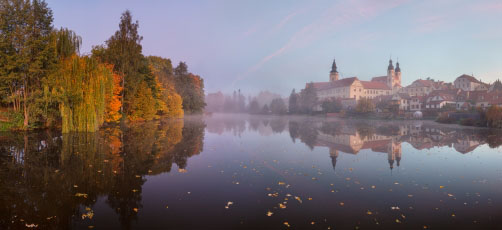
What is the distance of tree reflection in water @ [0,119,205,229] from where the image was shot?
21.2 feet

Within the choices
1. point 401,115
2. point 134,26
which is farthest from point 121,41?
point 401,115

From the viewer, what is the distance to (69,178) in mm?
9312

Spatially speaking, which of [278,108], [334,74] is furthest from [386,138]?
[334,74]

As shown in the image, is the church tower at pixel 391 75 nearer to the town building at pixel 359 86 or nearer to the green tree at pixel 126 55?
the town building at pixel 359 86

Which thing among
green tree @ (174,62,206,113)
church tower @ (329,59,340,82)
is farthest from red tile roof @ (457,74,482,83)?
green tree @ (174,62,206,113)

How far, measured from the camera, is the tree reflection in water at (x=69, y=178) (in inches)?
254

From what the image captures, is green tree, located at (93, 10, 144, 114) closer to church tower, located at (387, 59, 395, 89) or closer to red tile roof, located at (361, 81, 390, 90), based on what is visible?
red tile roof, located at (361, 81, 390, 90)

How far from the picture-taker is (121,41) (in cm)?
3753

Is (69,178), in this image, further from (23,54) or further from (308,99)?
(308,99)

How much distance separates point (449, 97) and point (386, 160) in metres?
86.3

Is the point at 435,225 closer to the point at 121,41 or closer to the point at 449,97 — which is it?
the point at 121,41

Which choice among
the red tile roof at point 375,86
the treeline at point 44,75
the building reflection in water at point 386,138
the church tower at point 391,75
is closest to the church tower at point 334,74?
the red tile roof at point 375,86

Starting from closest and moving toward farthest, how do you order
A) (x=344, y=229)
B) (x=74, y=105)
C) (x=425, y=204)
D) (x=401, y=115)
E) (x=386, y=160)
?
(x=344, y=229), (x=425, y=204), (x=386, y=160), (x=74, y=105), (x=401, y=115)

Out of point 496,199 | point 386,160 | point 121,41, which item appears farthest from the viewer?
point 121,41
